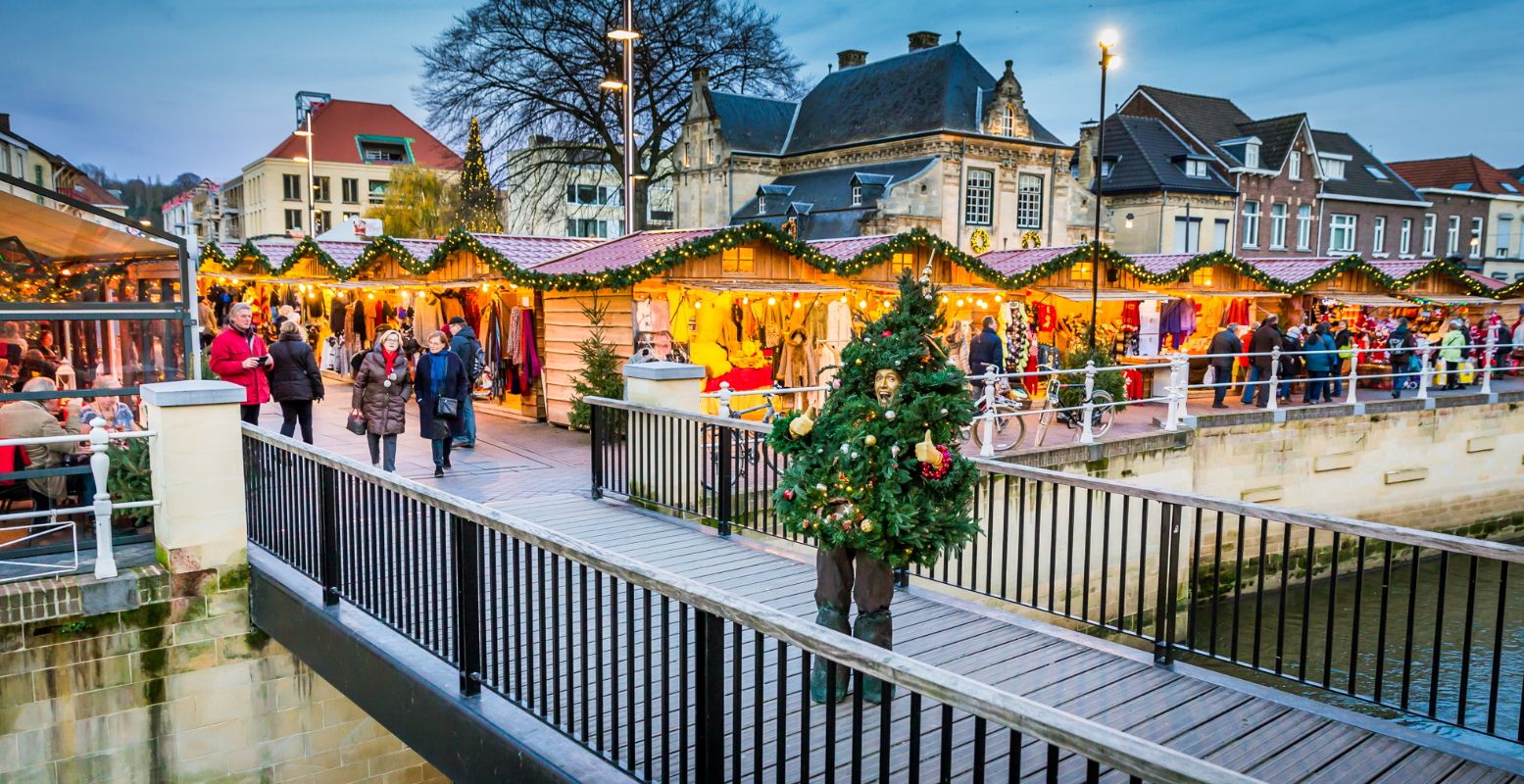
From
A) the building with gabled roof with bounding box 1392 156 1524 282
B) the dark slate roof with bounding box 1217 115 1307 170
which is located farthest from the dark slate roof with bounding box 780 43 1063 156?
the building with gabled roof with bounding box 1392 156 1524 282

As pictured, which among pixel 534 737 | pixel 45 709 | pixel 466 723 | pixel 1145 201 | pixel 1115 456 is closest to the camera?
pixel 534 737

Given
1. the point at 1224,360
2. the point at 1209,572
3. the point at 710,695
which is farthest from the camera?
the point at 1224,360

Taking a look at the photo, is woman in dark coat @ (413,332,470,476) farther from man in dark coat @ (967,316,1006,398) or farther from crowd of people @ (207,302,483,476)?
man in dark coat @ (967,316,1006,398)

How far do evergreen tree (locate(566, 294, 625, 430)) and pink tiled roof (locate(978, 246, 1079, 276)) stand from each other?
7.75m

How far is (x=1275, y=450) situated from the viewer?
16.6 metres

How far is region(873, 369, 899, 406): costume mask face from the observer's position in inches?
190

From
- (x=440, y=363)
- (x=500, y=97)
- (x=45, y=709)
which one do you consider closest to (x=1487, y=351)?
(x=440, y=363)

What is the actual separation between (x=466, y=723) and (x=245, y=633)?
3.51 m

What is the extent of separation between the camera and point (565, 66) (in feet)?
115

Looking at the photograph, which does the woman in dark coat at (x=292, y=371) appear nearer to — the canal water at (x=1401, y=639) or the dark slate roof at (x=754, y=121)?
the canal water at (x=1401, y=639)

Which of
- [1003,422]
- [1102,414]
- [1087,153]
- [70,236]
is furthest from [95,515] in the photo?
[1087,153]

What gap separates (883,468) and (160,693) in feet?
18.2

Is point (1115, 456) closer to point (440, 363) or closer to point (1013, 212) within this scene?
point (440, 363)

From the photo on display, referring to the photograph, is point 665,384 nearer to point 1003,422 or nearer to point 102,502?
point 102,502
